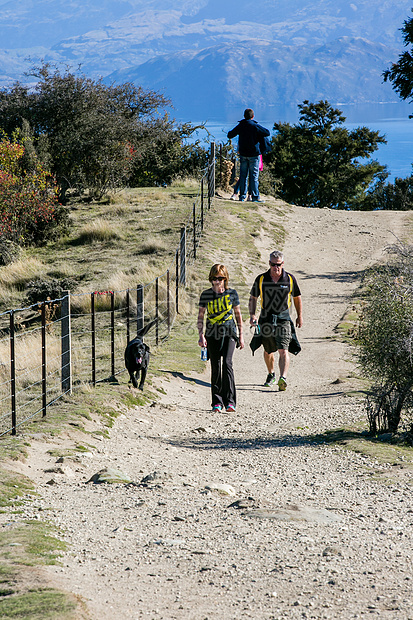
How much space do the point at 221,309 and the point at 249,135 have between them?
828cm

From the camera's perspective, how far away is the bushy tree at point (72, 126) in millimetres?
25766

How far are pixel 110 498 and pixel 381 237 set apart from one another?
19.6 metres

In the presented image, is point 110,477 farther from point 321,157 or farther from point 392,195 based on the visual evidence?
point 392,195

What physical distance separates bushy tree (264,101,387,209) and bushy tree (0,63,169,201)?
20.0 m

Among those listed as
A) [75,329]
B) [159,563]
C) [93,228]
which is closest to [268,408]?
[159,563]

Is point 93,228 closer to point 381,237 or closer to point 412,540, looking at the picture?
point 381,237

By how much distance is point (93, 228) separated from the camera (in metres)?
21.5

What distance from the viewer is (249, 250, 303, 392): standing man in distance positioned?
8594 mm

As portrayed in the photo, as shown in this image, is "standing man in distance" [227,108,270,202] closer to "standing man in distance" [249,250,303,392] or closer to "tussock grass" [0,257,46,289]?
"tussock grass" [0,257,46,289]

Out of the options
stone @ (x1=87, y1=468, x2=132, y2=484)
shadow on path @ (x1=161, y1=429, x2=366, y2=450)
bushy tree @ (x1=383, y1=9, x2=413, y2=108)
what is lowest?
shadow on path @ (x1=161, y1=429, x2=366, y2=450)

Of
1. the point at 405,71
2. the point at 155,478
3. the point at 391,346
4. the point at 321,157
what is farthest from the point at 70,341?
the point at 321,157

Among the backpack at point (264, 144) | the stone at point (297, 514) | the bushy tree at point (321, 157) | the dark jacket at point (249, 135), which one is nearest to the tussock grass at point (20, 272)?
the dark jacket at point (249, 135)

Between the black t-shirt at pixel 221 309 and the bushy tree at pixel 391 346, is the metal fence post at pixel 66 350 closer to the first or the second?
the black t-shirt at pixel 221 309

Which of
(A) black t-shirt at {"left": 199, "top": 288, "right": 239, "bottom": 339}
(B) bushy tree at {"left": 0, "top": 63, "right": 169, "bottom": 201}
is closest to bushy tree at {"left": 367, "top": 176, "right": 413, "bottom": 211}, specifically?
(B) bushy tree at {"left": 0, "top": 63, "right": 169, "bottom": 201}
